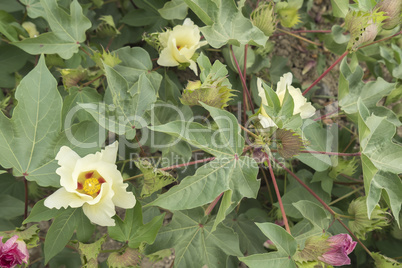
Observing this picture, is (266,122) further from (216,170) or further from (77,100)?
(77,100)

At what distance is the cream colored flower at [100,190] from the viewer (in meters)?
0.86

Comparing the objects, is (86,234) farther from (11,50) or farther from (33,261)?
(11,50)

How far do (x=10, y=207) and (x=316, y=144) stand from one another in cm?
101

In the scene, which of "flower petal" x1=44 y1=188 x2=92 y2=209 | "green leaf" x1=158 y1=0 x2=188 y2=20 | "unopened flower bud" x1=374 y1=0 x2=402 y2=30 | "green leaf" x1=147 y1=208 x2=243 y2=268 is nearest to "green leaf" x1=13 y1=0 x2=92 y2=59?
"green leaf" x1=158 y1=0 x2=188 y2=20

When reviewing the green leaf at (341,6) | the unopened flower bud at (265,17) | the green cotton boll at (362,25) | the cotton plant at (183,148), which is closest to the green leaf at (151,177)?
the cotton plant at (183,148)

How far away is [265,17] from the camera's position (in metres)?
1.15

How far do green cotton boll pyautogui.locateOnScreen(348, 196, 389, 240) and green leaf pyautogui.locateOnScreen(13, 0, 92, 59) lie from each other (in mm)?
1011

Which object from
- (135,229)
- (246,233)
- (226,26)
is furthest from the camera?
(246,233)

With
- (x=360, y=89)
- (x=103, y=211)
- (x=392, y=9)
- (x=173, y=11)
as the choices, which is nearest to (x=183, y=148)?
(x=103, y=211)

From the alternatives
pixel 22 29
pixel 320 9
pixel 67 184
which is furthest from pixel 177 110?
pixel 320 9

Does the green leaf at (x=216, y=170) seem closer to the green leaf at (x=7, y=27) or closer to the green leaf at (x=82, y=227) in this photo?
the green leaf at (x=82, y=227)

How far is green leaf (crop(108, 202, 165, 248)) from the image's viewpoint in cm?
97

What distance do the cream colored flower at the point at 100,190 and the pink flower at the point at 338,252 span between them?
49 cm

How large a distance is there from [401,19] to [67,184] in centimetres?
110
